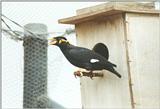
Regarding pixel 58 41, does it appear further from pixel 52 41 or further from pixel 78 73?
pixel 78 73

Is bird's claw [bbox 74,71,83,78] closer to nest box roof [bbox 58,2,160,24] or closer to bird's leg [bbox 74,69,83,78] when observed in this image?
bird's leg [bbox 74,69,83,78]

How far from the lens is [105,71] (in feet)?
32.9

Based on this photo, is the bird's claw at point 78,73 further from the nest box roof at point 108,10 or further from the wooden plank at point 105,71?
the nest box roof at point 108,10

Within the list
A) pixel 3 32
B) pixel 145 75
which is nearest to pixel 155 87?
pixel 145 75

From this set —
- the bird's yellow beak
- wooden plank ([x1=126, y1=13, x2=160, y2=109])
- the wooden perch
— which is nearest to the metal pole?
the bird's yellow beak

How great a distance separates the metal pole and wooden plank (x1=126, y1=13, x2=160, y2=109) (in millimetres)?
384

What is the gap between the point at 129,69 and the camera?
32.4 ft

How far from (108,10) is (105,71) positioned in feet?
0.93

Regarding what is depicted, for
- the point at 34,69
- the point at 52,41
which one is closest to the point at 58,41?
the point at 52,41

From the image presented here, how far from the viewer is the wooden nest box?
9891 mm

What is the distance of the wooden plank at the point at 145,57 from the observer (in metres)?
9.89

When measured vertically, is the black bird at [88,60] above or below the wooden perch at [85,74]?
above

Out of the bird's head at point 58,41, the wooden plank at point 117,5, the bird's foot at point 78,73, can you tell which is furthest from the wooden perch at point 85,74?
the wooden plank at point 117,5

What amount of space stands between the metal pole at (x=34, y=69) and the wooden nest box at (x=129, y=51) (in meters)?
0.20
